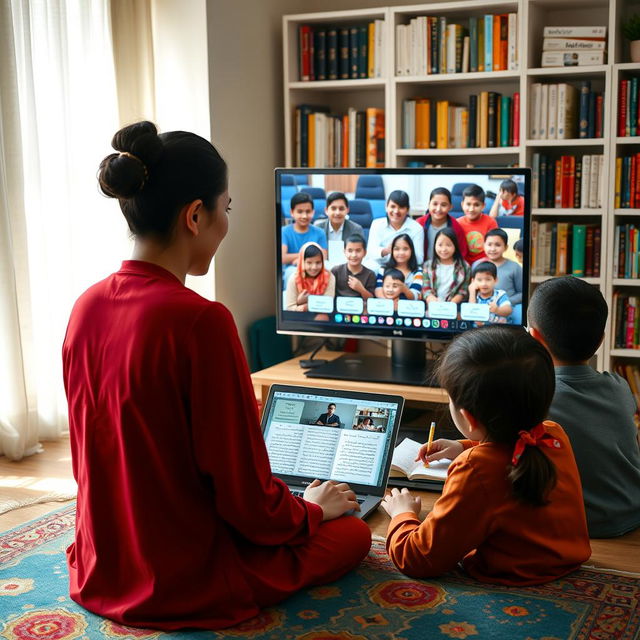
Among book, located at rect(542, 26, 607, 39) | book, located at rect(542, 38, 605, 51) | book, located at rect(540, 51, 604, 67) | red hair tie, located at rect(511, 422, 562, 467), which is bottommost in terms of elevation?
red hair tie, located at rect(511, 422, 562, 467)

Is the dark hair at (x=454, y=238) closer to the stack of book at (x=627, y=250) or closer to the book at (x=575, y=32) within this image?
the stack of book at (x=627, y=250)

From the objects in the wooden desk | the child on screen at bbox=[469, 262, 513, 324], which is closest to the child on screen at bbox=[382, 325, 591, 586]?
the wooden desk

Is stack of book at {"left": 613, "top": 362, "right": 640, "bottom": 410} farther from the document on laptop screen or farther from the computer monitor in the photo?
the document on laptop screen

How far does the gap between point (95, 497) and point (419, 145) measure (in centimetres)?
253

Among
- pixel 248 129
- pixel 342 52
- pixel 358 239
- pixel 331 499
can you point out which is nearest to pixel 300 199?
Result: pixel 358 239

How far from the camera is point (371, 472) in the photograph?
233 centimetres

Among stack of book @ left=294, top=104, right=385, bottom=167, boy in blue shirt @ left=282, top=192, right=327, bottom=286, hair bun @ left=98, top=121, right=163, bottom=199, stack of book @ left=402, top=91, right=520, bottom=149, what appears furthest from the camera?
stack of book @ left=294, top=104, right=385, bottom=167

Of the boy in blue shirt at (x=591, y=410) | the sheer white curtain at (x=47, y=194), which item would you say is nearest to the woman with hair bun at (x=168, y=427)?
the boy in blue shirt at (x=591, y=410)

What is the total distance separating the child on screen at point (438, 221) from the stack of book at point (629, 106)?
3.24ft

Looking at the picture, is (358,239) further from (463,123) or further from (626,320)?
(626,320)

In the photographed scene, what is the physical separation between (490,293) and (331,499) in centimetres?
117

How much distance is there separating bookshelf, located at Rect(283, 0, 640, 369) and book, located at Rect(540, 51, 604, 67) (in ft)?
0.12

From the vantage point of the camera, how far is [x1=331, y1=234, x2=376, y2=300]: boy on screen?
3.04 m

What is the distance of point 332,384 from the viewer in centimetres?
304
